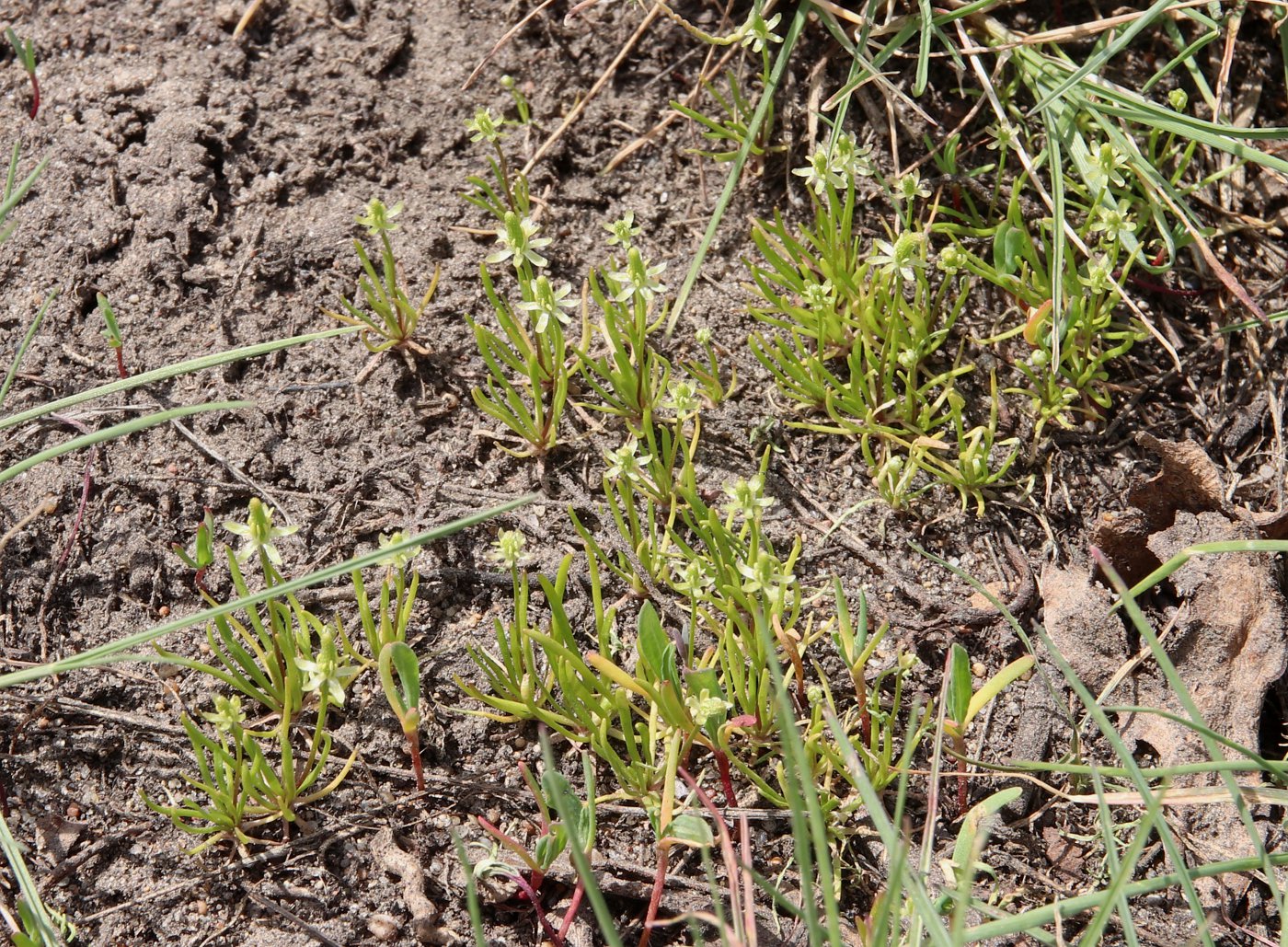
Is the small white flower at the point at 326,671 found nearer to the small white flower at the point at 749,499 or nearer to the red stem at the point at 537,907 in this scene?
the red stem at the point at 537,907

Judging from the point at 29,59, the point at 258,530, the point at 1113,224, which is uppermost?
the point at 29,59

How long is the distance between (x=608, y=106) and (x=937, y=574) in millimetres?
1700

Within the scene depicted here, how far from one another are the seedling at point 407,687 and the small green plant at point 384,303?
0.88 meters

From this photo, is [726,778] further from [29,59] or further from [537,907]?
[29,59]

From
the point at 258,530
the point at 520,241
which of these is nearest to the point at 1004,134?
the point at 520,241

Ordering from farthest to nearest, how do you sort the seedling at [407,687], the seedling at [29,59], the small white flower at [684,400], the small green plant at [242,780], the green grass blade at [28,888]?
1. the seedling at [29,59]
2. the small white flower at [684,400]
3. the small green plant at [242,780]
4. the seedling at [407,687]
5. the green grass blade at [28,888]

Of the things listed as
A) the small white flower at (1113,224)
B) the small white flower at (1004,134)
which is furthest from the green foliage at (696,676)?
the small white flower at (1004,134)

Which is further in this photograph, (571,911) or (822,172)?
(822,172)

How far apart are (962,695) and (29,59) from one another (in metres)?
2.81

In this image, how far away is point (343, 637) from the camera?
234 cm

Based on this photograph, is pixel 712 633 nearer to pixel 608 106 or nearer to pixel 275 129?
pixel 608 106

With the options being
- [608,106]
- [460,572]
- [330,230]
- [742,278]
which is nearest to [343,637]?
[460,572]

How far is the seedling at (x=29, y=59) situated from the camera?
2822 mm

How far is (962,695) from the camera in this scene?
2117 mm
